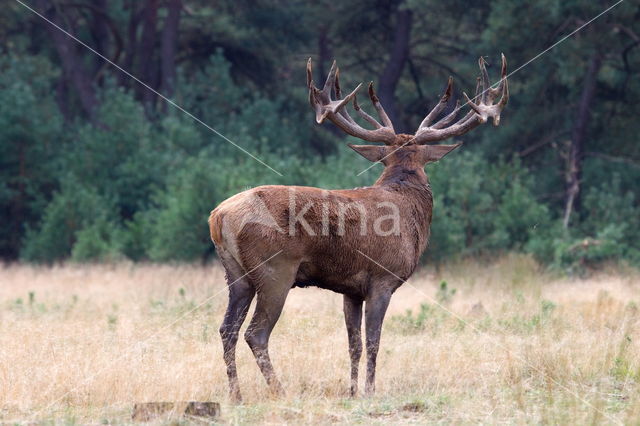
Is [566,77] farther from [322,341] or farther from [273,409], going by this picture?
[273,409]

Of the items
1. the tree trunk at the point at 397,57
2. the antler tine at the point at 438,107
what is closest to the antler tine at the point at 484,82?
the antler tine at the point at 438,107

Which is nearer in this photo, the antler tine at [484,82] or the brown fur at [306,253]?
the brown fur at [306,253]

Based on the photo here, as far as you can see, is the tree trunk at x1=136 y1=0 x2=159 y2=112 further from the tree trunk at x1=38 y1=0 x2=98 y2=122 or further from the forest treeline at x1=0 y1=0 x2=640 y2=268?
the tree trunk at x1=38 y1=0 x2=98 y2=122

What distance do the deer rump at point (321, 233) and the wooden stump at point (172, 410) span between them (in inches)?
53.5

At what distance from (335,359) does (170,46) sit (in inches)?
762

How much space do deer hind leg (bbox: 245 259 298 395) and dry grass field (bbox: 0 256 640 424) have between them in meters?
0.27

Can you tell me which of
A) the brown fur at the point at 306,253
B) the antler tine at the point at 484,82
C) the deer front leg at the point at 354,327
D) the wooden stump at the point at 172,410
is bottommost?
the wooden stump at the point at 172,410

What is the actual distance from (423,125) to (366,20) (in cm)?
1801

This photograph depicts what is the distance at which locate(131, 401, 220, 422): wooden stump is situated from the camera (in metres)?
5.98

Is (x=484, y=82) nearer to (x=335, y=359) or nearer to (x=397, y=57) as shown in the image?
(x=335, y=359)

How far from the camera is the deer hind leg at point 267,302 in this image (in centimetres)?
714

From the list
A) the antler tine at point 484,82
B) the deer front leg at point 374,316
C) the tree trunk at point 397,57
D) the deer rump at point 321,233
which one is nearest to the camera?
the deer rump at point 321,233

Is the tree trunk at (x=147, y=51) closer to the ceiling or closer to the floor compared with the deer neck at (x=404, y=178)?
closer to the ceiling

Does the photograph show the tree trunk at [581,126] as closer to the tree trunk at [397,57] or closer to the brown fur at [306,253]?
the tree trunk at [397,57]
